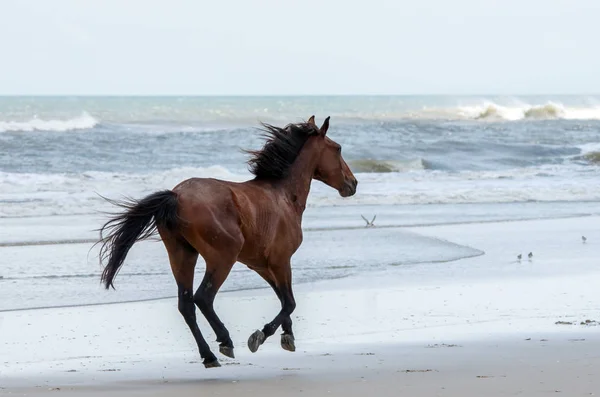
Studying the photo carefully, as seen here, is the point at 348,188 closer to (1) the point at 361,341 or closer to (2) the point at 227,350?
(1) the point at 361,341

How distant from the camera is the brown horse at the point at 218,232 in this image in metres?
6.10

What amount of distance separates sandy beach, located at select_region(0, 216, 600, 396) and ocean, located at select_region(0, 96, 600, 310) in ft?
3.55

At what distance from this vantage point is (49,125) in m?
41.9

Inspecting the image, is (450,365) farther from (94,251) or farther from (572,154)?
(572,154)

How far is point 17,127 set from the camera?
39.8 m

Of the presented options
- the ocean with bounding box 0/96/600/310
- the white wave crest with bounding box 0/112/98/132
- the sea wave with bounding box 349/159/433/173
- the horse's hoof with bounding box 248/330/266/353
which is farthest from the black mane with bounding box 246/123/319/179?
the white wave crest with bounding box 0/112/98/132

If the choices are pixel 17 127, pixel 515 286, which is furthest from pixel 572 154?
pixel 515 286

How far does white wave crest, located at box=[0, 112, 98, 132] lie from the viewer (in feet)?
130

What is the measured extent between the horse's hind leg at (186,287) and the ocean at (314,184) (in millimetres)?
1842

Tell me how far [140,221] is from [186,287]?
49 centimetres

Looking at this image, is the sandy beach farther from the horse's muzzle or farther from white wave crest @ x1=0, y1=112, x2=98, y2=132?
white wave crest @ x1=0, y1=112, x2=98, y2=132

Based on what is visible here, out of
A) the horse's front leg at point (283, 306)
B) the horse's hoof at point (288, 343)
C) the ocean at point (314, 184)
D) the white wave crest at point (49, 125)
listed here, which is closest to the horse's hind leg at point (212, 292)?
the horse's front leg at point (283, 306)

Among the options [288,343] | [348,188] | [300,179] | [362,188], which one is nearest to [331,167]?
[348,188]

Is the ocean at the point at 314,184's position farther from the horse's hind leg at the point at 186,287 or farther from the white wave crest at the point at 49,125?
the horse's hind leg at the point at 186,287
